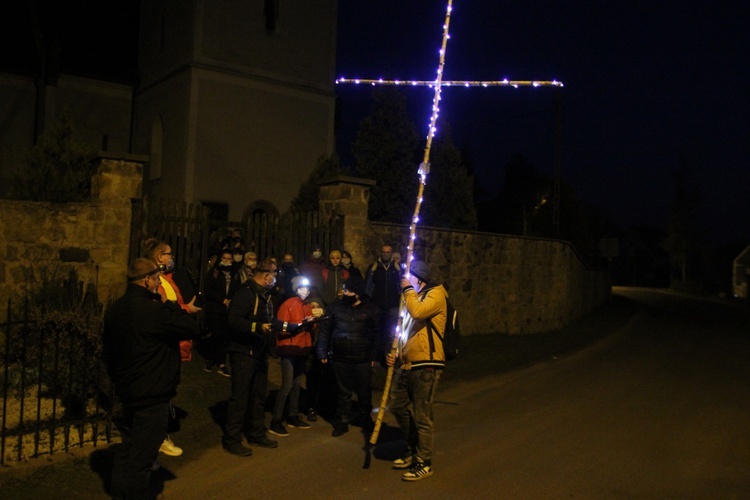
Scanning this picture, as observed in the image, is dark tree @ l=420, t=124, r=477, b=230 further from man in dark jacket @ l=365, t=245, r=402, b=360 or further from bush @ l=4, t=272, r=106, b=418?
bush @ l=4, t=272, r=106, b=418

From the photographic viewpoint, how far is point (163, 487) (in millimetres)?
5613

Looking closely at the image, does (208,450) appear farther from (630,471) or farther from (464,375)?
(464,375)

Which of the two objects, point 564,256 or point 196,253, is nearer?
point 196,253

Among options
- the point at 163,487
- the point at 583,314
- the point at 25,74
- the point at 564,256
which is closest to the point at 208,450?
the point at 163,487

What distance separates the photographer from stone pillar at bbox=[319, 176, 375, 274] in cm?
1185

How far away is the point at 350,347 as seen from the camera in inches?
292

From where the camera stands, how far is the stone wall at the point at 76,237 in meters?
9.90

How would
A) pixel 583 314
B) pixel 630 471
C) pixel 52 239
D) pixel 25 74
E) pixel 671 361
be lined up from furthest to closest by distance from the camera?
1. pixel 583 314
2. pixel 25 74
3. pixel 671 361
4. pixel 52 239
5. pixel 630 471

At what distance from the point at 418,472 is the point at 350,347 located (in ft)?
6.23

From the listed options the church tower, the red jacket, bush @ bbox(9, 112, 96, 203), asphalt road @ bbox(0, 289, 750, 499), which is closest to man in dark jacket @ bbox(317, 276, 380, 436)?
the red jacket

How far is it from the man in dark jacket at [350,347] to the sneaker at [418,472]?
1598mm

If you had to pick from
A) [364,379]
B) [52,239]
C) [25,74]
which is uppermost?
[25,74]

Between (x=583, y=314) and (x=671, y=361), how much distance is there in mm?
10472

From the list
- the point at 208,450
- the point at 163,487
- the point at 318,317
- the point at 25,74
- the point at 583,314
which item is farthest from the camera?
the point at 583,314
